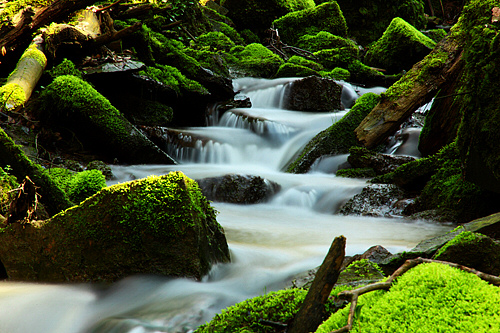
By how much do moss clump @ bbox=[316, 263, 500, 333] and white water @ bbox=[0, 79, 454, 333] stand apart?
1480 millimetres

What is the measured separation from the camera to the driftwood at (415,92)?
21.7ft

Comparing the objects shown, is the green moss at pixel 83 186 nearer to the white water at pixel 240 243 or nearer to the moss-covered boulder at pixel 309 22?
the white water at pixel 240 243

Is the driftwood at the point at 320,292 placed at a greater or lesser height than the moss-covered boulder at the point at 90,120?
lesser

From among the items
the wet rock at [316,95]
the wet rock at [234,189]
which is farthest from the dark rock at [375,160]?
the wet rock at [316,95]

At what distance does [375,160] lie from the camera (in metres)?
7.22

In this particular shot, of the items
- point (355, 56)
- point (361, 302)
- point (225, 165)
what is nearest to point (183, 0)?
point (355, 56)

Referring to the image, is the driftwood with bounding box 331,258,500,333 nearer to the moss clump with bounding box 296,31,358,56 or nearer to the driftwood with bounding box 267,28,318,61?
the driftwood with bounding box 267,28,318,61

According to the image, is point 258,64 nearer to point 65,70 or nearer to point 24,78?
point 65,70

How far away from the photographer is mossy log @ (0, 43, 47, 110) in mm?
6121

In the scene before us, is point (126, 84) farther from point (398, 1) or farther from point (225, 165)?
point (398, 1)

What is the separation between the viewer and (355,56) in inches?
619

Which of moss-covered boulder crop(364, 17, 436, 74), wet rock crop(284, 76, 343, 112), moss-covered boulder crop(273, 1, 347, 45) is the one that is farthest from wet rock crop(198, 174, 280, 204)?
moss-covered boulder crop(273, 1, 347, 45)

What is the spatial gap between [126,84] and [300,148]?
4.52 meters

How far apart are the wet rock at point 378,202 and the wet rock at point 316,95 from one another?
575cm
